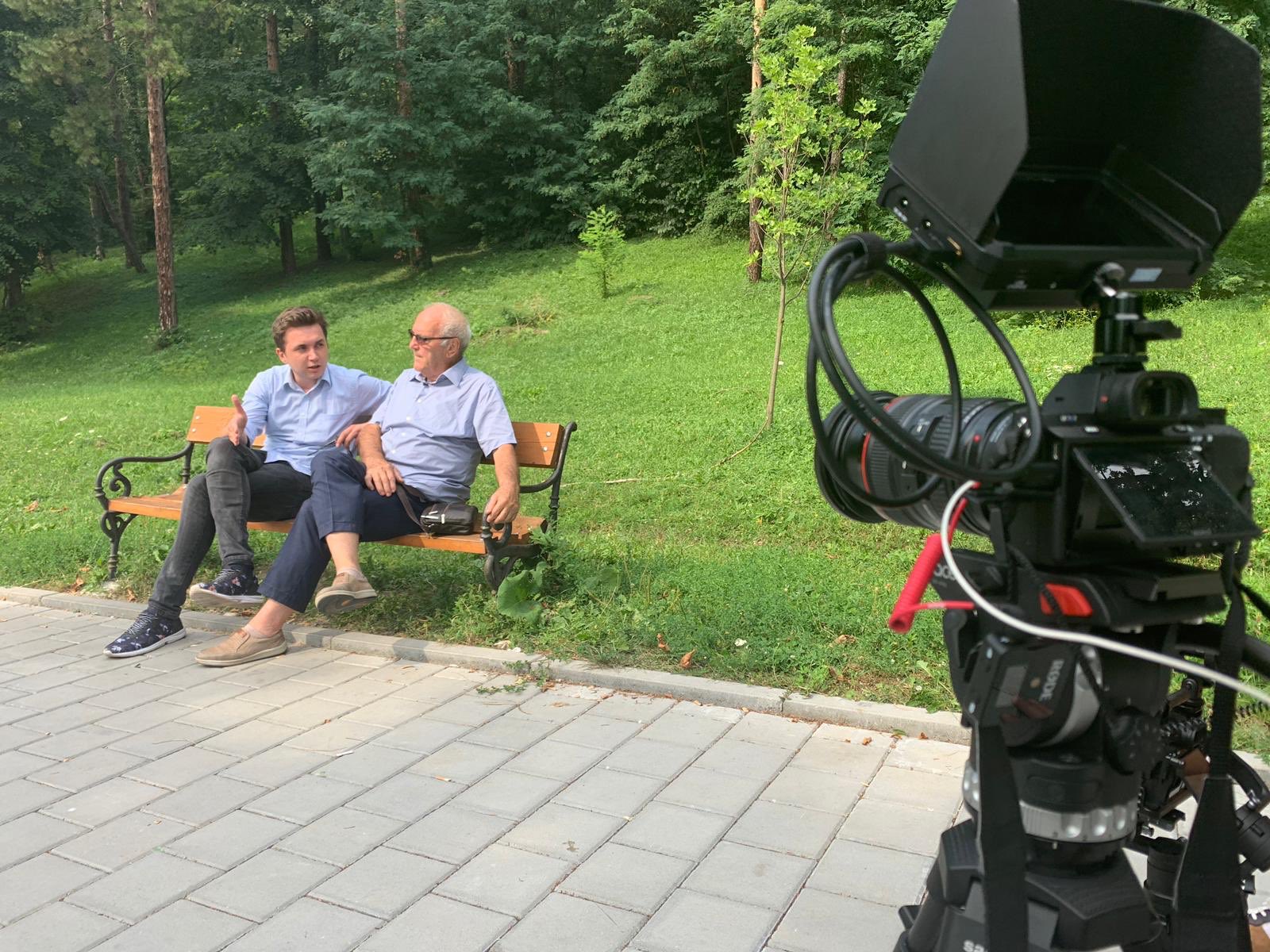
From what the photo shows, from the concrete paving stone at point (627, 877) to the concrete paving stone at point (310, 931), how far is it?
1.69 ft

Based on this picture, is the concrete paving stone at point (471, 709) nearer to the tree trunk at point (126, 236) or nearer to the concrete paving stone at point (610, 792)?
the concrete paving stone at point (610, 792)

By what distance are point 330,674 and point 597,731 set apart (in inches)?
55.7

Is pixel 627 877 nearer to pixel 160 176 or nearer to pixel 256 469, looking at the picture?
pixel 256 469

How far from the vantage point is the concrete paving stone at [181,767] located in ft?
11.3

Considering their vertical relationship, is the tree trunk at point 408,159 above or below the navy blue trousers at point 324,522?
above

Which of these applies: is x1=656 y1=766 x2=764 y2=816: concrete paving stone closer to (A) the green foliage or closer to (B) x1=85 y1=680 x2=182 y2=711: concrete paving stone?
(B) x1=85 y1=680 x2=182 y2=711: concrete paving stone

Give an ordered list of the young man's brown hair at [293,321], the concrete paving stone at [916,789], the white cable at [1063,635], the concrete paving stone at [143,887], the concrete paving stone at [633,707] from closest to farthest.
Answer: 1. the white cable at [1063,635]
2. the concrete paving stone at [143,887]
3. the concrete paving stone at [916,789]
4. the concrete paving stone at [633,707]
5. the young man's brown hair at [293,321]

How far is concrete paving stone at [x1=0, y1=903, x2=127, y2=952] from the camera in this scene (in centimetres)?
249

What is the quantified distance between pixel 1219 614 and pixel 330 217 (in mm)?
26323

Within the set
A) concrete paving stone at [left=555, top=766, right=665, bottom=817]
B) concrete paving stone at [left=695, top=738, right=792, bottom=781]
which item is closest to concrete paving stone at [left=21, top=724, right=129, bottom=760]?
concrete paving stone at [left=555, top=766, right=665, bottom=817]

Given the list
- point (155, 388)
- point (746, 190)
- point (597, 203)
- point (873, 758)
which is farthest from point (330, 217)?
point (873, 758)

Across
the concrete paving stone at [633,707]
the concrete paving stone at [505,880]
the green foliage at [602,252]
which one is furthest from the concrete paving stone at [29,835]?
the green foliage at [602,252]

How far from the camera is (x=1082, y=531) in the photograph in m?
1.37

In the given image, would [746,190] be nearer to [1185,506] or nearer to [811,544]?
[811,544]
